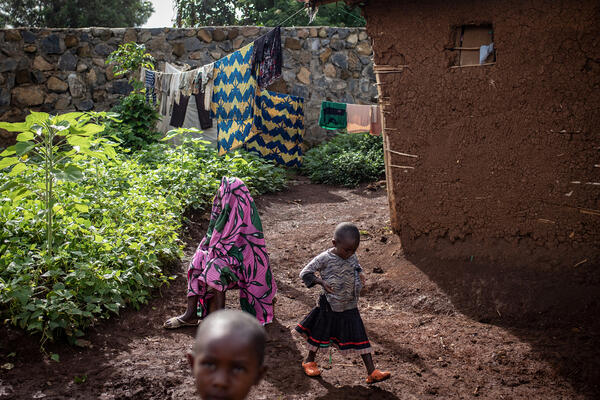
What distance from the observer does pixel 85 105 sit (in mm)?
11133

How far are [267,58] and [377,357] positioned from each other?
5.45 meters

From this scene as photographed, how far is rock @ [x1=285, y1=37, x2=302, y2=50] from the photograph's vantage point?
11211mm

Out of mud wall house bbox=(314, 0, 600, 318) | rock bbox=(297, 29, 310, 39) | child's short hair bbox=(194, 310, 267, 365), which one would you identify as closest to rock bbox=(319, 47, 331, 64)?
rock bbox=(297, 29, 310, 39)

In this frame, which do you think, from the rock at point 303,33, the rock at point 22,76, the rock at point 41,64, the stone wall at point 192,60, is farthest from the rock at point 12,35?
the rock at point 303,33

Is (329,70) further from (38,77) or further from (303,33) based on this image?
(38,77)

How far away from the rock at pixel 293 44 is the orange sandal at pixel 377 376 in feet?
30.2

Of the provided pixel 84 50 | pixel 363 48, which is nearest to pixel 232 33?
pixel 363 48

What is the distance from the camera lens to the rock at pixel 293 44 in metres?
11.2

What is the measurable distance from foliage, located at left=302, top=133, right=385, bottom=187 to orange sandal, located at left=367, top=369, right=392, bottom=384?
642cm

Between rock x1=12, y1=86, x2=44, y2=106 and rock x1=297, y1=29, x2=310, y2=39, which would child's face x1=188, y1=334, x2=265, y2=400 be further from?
rock x1=12, y1=86, x2=44, y2=106

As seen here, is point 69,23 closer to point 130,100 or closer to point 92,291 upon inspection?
point 130,100

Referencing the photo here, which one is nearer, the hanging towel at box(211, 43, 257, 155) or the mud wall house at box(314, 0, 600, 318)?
the mud wall house at box(314, 0, 600, 318)

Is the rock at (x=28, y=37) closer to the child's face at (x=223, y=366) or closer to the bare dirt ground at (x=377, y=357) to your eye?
the bare dirt ground at (x=377, y=357)

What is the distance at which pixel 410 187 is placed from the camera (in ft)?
16.3
